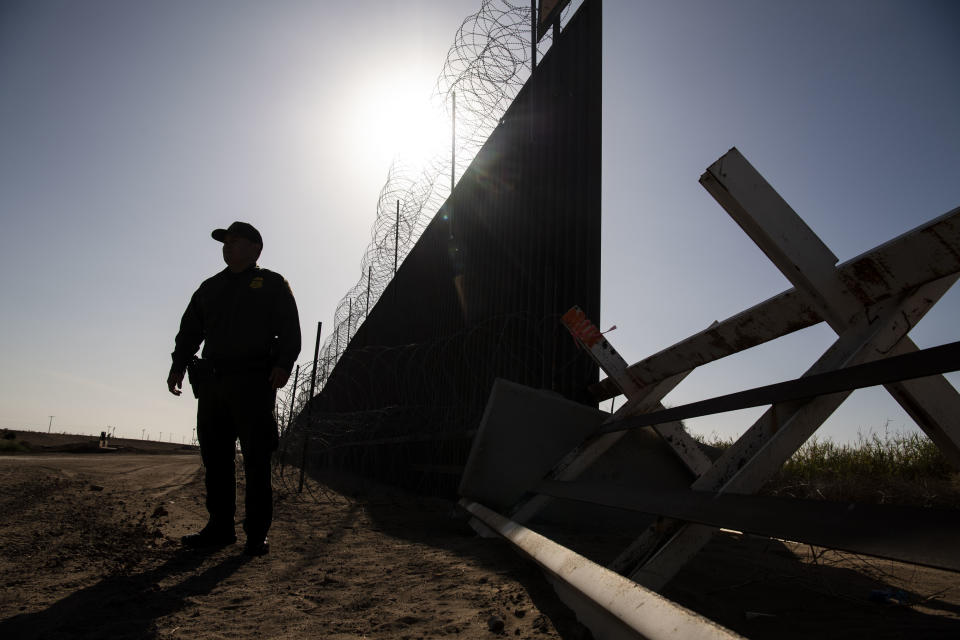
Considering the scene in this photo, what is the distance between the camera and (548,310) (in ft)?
14.1

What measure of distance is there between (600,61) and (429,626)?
3.92 metres

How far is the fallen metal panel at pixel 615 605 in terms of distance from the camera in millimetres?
911

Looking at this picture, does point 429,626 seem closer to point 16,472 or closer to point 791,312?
point 791,312

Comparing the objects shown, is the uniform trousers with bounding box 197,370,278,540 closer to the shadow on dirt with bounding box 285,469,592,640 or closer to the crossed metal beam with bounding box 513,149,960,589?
the shadow on dirt with bounding box 285,469,592,640

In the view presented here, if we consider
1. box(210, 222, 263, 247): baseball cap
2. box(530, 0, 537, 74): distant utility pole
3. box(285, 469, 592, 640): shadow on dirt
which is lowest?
box(285, 469, 592, 640): shadow on dirt

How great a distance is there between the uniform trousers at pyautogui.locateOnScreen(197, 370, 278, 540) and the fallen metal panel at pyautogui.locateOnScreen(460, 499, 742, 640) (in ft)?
5.01

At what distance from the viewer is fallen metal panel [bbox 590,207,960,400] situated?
1.28 meters

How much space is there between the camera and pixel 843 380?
1.17m

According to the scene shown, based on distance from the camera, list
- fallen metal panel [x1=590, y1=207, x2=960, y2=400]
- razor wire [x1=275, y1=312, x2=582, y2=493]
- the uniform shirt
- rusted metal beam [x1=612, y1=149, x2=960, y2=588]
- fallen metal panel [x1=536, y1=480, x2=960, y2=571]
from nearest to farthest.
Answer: fallen metal panel [x1=536, y1=480, x2=960, y2=571], fallen metal panel [x1=590, y1=207, x2=960, y2=400], rusted metal beam [x1=612, y1=149, x2=960, y2=588], the uniform shirt, razor wire [x1=275, y1=312, x2=582, y2=493]

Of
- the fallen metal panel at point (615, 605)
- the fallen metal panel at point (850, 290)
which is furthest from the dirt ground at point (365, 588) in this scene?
the fallen metal panel at point (850, 290)

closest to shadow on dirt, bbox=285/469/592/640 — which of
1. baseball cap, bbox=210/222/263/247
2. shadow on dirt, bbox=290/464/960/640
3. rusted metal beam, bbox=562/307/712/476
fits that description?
shadow on dirt, bbox=290/464/960/640

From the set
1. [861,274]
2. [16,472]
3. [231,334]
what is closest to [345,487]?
[16,472]

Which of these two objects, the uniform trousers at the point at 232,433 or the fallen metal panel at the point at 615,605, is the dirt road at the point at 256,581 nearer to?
the fallen metal panel at the point at 615,605

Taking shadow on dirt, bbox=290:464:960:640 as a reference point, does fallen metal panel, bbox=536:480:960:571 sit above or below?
above
